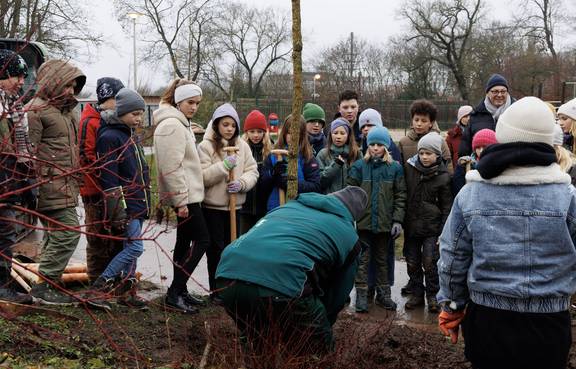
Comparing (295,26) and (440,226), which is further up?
(295,26)

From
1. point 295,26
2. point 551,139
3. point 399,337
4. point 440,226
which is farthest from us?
point 440,226

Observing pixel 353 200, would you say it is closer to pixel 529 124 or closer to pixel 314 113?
pixel 529 124

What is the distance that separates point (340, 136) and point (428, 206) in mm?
1073

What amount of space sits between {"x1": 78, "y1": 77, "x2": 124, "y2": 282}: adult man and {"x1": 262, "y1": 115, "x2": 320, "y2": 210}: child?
4.85 ft

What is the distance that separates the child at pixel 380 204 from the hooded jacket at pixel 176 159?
4.96 feet

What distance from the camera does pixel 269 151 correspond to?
21.3 feet

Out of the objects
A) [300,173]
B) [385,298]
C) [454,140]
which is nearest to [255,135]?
[300,173]

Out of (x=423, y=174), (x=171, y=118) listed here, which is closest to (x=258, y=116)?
(x=171, y=118)

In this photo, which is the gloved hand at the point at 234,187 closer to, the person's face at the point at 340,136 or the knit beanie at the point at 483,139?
the person's face at the point at 340,136

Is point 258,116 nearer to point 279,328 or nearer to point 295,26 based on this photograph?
point 295,26

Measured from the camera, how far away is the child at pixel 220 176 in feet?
19.4

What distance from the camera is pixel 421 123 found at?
668 cm

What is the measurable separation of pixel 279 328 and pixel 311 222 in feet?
2.08

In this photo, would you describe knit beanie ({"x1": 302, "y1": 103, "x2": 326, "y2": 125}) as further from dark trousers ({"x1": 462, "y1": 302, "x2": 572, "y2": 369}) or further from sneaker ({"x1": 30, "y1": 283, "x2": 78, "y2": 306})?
dark trousers ({"x1": 462, "y1": 302, "x2": 572, "y2": 369})
